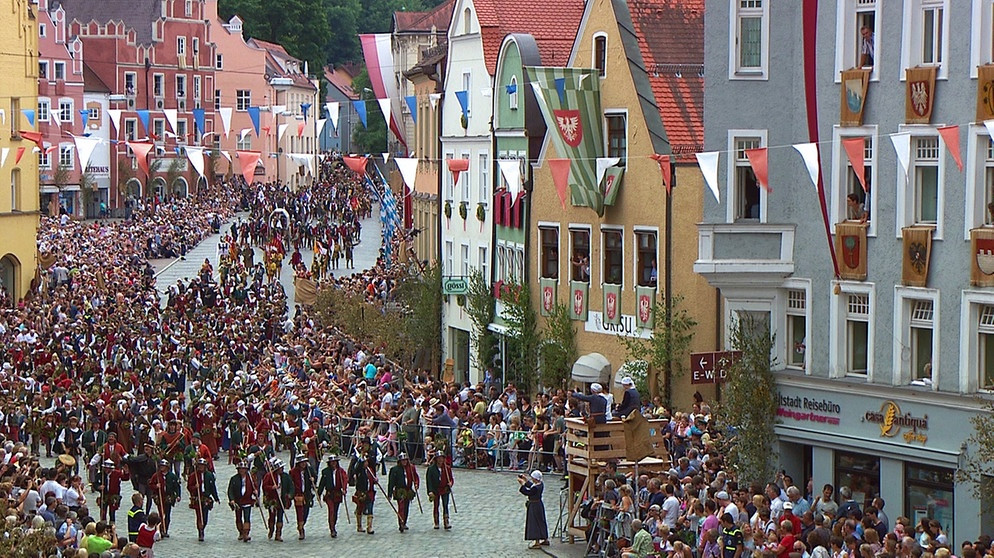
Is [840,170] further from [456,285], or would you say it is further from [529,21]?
[529,21]

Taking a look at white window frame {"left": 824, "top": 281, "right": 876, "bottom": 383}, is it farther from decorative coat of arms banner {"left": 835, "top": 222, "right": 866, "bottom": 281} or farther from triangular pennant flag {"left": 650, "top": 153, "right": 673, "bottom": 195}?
triangular pennant flag {"left": 650, "top": 153, "right": 673, "bottom": 195}

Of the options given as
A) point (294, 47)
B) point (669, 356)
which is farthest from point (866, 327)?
point (294, 47)

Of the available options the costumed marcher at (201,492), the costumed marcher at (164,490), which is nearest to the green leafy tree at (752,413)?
the costumed marcher at (201,492)

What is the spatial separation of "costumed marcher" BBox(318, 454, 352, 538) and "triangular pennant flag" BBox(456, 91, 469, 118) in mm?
22496

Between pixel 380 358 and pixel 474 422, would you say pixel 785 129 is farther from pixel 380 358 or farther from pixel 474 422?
pixel 380 358

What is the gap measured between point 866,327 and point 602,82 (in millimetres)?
13574

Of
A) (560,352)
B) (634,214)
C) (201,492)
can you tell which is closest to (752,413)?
(201,492)

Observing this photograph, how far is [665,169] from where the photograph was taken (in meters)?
36.8

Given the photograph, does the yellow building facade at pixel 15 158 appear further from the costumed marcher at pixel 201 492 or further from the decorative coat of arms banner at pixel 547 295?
the costumed marcher at pixel 201 492

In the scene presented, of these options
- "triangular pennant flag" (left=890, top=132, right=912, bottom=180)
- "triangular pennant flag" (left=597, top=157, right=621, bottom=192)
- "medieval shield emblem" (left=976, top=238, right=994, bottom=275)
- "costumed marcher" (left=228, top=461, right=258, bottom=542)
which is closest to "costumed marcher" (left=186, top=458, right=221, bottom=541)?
"costumed marcher" (left=228, top=461, right=258, bottom=542)

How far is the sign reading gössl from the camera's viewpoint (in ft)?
166

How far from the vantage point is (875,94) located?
28828 millimetres

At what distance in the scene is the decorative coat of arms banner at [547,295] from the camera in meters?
44.1

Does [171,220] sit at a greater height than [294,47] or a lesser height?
lesser
